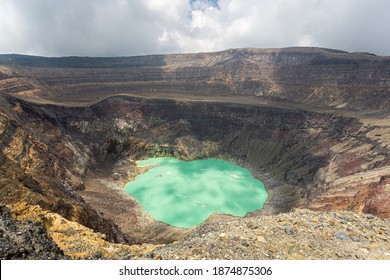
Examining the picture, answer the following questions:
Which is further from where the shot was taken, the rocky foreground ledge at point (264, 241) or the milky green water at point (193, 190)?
the milky green water at point (193, 190)

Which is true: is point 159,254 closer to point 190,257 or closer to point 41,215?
point 190,257

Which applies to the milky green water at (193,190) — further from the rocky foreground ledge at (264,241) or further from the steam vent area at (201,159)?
the rocky foreground ledge at (264,241)

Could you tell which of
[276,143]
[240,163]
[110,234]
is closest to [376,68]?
[276,143]

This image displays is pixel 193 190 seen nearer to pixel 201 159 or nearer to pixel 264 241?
pixel 201 159

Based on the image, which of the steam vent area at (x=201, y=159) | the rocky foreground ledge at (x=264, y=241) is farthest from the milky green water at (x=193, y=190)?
the rocky foreground ledge at (x=264, y=241)

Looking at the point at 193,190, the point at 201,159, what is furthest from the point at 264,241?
the point at 201,159
